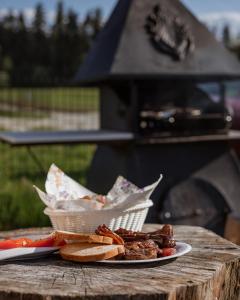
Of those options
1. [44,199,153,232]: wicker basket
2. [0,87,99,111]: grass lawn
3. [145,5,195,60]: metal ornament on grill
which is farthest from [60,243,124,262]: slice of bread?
[0,87,99,111]: grass lawn

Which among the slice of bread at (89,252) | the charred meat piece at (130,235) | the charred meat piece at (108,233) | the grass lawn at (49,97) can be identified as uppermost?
the charred meat piece at (108,233)

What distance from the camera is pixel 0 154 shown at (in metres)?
9.89

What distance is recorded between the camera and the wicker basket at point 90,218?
2445 mm

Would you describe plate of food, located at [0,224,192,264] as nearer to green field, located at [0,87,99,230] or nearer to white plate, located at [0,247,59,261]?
white plate, located at [0,247,59,261]

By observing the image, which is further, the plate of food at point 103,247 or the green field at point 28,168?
the green field at point 28,168

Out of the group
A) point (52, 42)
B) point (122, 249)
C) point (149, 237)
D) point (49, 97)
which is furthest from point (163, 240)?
point (52, 42)

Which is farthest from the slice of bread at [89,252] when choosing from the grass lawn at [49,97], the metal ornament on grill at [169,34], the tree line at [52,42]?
the tree line at [52,42]

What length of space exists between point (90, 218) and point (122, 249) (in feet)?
0.65

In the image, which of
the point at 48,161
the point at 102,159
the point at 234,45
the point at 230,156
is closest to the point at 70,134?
the point at 102,159

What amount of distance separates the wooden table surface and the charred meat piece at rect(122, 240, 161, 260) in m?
0.04

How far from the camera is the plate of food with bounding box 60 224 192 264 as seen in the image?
2312 mm

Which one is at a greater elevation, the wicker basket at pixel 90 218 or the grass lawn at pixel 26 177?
the wicker basket at pixel 90 218

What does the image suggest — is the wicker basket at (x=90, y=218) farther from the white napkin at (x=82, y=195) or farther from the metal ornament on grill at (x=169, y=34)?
the metal ornament on grill at (x=169, y=34)

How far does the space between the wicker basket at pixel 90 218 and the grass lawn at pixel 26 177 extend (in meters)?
3.12
